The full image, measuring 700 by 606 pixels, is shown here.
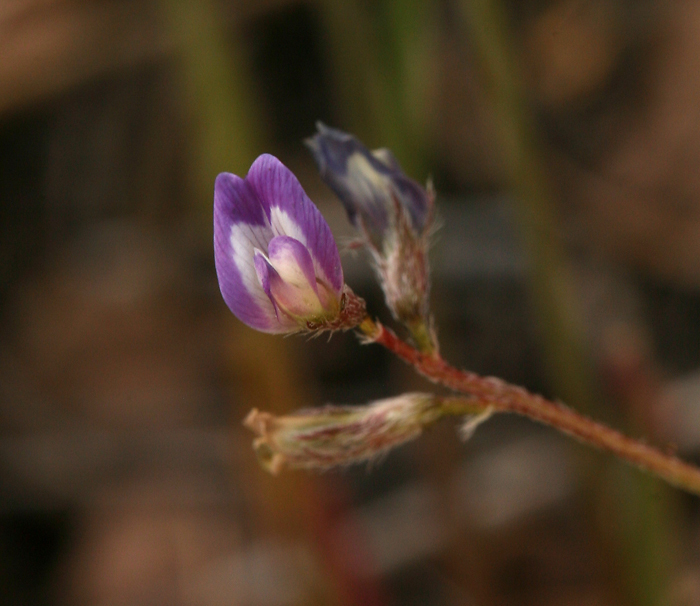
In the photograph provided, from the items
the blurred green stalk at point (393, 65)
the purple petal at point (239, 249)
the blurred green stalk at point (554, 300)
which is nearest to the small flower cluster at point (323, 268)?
the purple petal at point (239, 249)

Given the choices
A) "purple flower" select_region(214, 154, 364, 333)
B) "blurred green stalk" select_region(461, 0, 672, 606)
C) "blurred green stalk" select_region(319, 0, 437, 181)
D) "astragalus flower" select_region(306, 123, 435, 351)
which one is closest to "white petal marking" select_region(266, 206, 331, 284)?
"purple flower" select_region(214, 154, 364, 333)

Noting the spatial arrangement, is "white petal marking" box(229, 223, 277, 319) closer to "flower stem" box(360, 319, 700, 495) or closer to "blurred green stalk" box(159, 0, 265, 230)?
"flower stem" box(360, 319, 700, 495)

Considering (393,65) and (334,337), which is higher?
(393,65)

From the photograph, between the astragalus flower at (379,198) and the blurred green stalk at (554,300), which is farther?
the blurred green stalk at (554,300)

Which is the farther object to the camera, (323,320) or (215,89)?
(215,89)

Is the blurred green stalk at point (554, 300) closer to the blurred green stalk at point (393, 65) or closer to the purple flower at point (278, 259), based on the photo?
the blurred green stalk at point (393, 65)

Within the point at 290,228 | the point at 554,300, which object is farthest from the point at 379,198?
the point at 554,300

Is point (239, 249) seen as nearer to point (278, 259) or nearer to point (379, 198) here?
point (278, 259)

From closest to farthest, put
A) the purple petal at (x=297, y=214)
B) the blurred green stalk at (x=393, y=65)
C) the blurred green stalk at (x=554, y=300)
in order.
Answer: the purple petal at (x=297, y=214) < the blurred green stalk at (x=554, y=300) < the blurred green stalk at (x=393, y=65)
